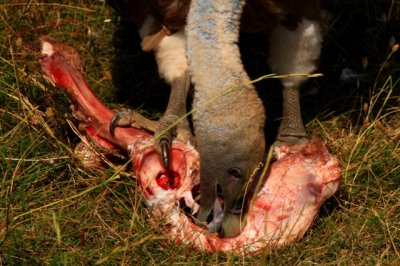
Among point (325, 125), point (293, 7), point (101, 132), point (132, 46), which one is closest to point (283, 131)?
point (325, 125)

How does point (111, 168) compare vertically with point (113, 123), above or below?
below

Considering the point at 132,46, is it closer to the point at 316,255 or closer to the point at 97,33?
the point at 97,33

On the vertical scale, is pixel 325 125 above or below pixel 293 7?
below

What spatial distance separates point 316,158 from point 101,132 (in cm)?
107

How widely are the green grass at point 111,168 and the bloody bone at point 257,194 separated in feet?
0.21

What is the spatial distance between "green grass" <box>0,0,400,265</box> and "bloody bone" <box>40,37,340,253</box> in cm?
6

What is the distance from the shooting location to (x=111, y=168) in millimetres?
4234

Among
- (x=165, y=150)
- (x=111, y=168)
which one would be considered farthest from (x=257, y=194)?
(x=111, y=168)

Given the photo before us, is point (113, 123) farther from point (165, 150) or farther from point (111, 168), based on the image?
point (165, 150)

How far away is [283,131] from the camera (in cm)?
460

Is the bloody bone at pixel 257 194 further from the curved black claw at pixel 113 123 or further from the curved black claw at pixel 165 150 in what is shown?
Answer: the curved black claw at pixel 113 123

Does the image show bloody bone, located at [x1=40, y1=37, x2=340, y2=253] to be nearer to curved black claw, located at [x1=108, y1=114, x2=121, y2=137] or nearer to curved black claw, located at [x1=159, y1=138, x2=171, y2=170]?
curved black claw, located at [x1=159, y1=138, x2=171, y2=170]

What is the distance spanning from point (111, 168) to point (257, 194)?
2.49 feet

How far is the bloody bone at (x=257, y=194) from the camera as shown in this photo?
12.5ft
